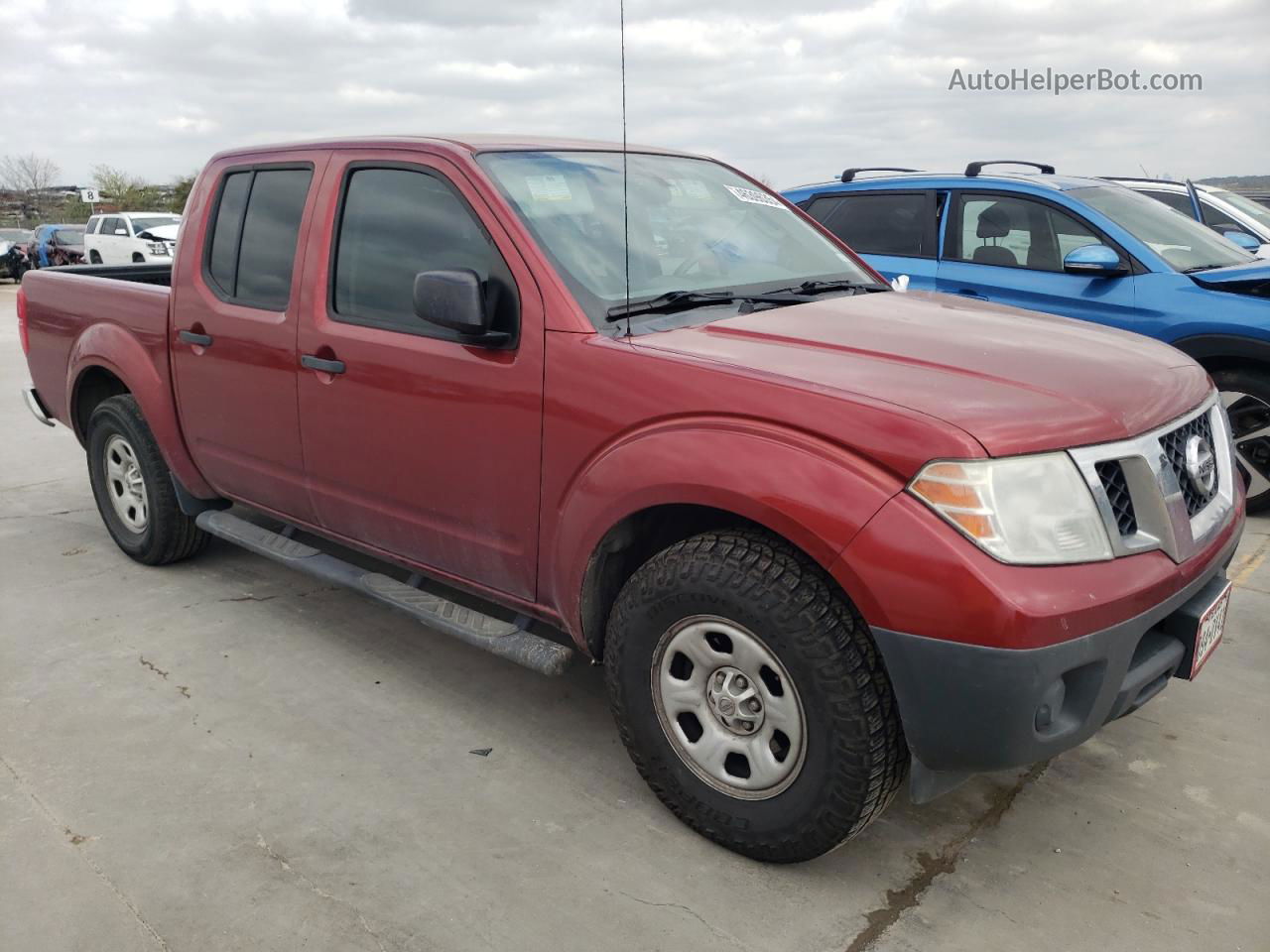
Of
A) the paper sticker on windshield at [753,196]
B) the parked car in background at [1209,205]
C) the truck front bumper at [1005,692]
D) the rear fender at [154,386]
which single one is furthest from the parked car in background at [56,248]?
the truck front bumper at [1005,692]

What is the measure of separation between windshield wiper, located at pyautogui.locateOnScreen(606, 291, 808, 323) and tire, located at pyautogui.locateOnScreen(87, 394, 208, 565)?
2.53 m

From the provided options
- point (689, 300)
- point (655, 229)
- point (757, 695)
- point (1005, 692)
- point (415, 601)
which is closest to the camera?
point (1005, 692)

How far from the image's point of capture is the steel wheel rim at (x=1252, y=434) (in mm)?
5273

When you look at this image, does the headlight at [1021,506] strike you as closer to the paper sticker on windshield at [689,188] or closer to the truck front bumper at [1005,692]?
the truck front bumper at [1005,692]

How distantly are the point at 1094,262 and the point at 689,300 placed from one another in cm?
346

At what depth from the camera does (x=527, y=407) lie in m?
2.88

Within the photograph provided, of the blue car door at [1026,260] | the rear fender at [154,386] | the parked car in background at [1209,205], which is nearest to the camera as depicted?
the rear fender at [154,386]

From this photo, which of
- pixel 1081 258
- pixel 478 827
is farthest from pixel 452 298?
pixel 1081 258

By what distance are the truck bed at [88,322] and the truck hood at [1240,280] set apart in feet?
16.2

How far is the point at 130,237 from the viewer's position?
23062 mm

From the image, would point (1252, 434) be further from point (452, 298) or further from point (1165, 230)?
point (452, 298)

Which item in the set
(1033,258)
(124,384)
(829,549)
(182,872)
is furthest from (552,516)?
(1033,258)

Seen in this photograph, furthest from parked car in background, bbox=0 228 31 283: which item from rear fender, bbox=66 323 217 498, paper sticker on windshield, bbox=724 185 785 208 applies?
paper sticker on windshield, bbox=724 185 785 208

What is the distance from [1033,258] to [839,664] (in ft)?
14.6
